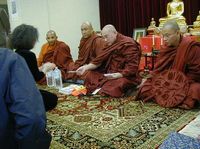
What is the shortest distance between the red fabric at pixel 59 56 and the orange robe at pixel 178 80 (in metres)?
2.37

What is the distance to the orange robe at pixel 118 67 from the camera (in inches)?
163

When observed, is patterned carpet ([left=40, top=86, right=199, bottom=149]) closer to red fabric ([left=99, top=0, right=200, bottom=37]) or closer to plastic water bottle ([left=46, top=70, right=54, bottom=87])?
plastic water bottle ([left=46, top=70, right=54, bottom=87])

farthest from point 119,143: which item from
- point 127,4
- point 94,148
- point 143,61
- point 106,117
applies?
point 127,4

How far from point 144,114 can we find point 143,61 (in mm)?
3195

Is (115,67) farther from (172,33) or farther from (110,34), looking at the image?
(172,33)

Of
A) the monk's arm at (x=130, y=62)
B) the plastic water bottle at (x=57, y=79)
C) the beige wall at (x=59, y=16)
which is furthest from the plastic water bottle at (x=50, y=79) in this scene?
the beige wall at (x=59, y=16)

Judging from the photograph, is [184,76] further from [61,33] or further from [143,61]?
[61,33]

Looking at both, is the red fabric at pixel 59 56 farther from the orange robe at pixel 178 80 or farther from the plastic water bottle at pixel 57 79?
the orange robe at pixel 178 80

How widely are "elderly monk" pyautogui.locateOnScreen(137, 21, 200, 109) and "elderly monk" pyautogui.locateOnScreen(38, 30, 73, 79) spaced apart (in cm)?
238

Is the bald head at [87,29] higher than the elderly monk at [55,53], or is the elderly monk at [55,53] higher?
the bald head at [87,29]

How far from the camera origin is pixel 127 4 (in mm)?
7902

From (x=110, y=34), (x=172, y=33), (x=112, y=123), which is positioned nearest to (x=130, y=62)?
(x=110, y=34)

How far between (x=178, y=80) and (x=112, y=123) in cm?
112

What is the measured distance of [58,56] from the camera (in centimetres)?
579
